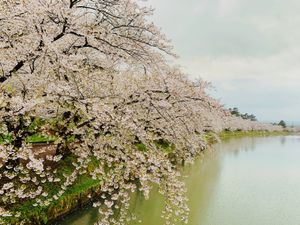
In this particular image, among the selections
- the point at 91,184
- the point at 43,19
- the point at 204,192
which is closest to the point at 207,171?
the point at 204,192

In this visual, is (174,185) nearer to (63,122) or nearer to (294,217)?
(63,122)

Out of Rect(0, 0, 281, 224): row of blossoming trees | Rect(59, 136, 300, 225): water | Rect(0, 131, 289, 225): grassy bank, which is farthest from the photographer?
Rect(59, 136, 300, 225): water

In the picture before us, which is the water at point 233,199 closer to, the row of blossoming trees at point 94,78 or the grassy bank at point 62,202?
the grassy bank at point 62,202

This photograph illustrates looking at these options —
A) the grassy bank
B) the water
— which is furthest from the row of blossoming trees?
the water

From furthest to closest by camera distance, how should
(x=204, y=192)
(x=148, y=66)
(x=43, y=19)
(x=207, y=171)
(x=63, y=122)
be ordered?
(x=207, y=171) < (x=204, y=192) < (x=63, y=122) < (x=148, y=66) < (x=43, y=19)

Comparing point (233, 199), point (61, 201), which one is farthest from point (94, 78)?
point (233, 199)

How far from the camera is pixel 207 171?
2034cm

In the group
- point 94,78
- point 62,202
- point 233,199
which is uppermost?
point 94,78

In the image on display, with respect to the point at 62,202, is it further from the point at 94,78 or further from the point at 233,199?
the point at 233,199

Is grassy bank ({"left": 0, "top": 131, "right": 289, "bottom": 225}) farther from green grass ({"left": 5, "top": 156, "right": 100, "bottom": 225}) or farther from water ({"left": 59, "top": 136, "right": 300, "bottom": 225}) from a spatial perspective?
water ({"left": 59, "top": 136, "right": 300, "bottom": 225})

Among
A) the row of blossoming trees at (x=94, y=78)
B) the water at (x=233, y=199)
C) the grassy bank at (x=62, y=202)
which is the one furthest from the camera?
the water at (x=233, y=199)

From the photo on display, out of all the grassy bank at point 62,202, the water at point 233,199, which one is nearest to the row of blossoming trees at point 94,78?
the grassy bank at point 62,202

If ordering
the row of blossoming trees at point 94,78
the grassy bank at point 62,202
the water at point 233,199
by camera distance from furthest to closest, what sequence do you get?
the water at point 233,199 < the grassy bank at point 62,202 < the row of blossoming trees at point 94,78

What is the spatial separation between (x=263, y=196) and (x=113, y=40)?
11024mm
